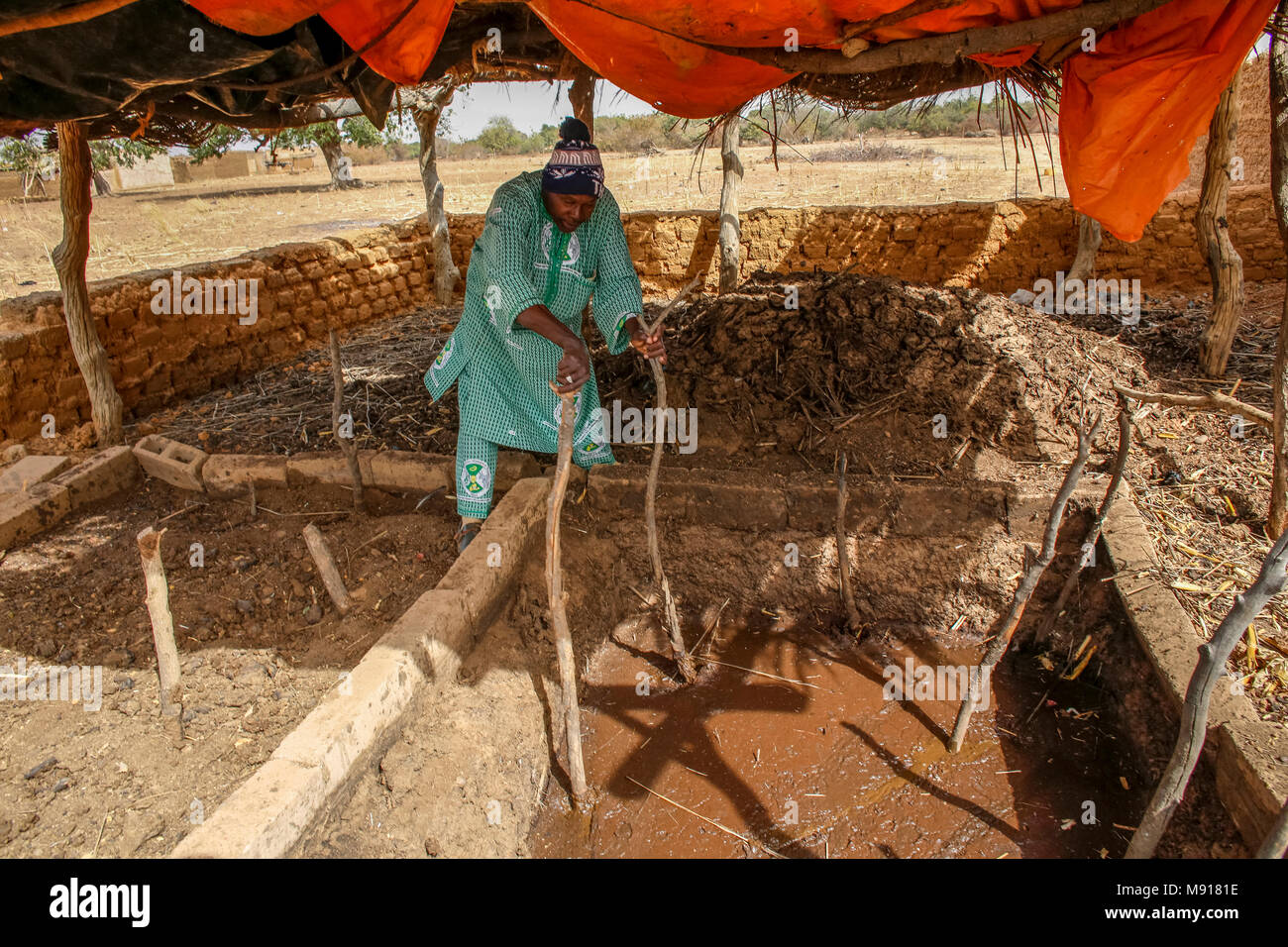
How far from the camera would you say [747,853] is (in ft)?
7.77

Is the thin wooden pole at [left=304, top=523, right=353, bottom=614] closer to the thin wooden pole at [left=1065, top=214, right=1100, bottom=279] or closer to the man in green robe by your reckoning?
the man in green robe

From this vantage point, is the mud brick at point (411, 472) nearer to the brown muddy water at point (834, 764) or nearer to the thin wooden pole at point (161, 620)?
the brown muddy water at point (834, 764)

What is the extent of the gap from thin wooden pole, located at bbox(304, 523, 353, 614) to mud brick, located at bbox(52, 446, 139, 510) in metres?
1.75

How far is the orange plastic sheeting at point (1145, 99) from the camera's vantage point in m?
2.21

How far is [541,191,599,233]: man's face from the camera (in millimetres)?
2932

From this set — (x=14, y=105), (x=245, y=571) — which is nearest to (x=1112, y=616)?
(x=245, y=571)

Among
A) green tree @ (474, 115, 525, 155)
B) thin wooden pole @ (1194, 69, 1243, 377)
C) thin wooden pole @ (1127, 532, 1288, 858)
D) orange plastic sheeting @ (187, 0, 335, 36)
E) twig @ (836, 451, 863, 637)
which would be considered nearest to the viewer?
thin wooden pole @ (1127, 532, 1288, 858)

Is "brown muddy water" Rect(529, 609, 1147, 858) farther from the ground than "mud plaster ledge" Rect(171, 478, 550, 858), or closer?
closer

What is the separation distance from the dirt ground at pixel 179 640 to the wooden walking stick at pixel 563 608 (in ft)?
2.76

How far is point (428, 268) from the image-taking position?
8.12 metres

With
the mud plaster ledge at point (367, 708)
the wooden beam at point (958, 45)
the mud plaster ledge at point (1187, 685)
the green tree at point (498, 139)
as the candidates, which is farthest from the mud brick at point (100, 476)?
the green tree at point (498, 139)

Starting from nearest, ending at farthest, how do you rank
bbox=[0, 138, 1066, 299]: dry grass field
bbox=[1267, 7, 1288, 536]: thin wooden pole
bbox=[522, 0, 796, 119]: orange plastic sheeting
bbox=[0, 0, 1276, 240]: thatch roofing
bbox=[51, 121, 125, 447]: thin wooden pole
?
bbox=[0, 0, 1276, 240]: thatch roofing → bbox=[522, 0, 796, 119]: orange plastic sheeting → bbox=[1267, 7, 1288, 536]: thin wooden pole → bbox=[51, 121, 125, 447]: thin wooden pole → bbox=[0, 138, 1066, 299]: dry grass field

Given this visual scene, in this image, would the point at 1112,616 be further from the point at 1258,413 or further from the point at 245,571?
the point at 245,571

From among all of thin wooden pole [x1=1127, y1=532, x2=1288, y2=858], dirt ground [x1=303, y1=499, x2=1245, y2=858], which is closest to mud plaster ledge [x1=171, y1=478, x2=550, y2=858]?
dirt ground [x1=303, y1=499, x2=1245, y2=858]
